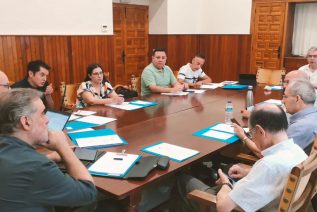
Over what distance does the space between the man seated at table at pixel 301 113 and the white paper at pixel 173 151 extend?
48cm

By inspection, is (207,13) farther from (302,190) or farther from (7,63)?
(302,190)

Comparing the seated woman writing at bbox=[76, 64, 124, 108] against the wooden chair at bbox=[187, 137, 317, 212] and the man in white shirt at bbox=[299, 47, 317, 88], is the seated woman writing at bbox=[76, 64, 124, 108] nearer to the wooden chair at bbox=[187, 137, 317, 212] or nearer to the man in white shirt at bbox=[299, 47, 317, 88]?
the wooden chair at bbox=[187, 137, 317, 212]

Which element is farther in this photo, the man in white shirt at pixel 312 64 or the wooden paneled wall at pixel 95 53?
the wooden paneled wall at pixel 95 53

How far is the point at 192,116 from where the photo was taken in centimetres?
294

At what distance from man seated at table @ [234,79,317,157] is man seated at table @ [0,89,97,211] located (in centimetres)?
130

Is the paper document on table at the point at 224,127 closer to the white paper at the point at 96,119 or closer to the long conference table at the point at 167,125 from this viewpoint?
the long conference table at the point at 167,125

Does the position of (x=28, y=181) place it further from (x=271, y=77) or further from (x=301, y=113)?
(x=271, y=77)

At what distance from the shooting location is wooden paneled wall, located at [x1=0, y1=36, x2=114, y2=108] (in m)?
4.56

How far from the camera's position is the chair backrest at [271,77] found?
17.7 feet

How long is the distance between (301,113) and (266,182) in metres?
0.92

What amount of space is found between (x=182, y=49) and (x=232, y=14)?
134 cm

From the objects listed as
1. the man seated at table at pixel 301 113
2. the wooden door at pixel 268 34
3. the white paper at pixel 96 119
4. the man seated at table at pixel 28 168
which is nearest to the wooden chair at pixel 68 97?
the white paper at pixel 96 119

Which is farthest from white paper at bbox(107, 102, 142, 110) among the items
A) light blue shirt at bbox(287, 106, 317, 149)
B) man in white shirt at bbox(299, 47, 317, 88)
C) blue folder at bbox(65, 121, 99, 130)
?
man in white shirt at bbox(299, 47, 317, 88)

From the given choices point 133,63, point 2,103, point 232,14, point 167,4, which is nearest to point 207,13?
point 232,14
